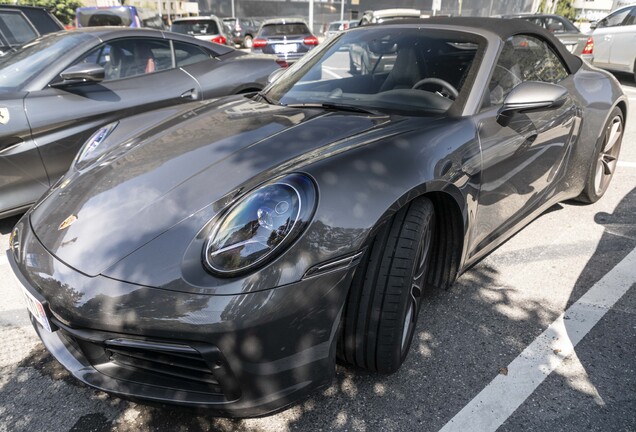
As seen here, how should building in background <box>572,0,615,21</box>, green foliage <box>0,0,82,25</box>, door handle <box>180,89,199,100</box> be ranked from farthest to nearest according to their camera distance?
building in background <box>572,0,615,21</box>
green foliage <box>0,0,82,25</box>
door handle <box>180,89,199,100</box>

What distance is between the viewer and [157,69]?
4.36 metres

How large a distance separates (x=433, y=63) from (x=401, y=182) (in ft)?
3.83

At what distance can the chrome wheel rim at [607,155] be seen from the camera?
3.71 meters

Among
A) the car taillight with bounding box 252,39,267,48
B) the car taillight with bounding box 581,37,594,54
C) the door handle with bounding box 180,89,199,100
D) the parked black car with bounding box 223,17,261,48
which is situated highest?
the door handle with bounding box 180,89,199,100

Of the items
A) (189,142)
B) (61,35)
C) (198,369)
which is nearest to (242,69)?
(61,35)

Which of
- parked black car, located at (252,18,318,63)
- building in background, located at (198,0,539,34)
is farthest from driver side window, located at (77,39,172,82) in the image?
building in background, located at (198,0,539,34)

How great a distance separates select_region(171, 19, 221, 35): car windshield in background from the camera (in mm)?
12102

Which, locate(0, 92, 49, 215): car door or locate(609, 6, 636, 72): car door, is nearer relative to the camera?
locate(0, 92, 49, 215): car door

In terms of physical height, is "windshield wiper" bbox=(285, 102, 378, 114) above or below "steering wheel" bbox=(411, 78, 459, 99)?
below

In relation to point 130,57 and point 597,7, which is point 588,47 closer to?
point 130,57

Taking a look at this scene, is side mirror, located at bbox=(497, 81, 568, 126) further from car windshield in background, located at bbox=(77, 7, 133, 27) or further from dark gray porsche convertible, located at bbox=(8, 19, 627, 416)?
car windshield in background, located at bbox=(77, 7, 133, 27)

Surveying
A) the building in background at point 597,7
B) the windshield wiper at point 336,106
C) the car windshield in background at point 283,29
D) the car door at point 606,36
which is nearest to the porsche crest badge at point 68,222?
the windshield wiper at point 336,106

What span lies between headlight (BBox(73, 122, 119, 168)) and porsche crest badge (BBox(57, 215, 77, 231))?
1.89ft

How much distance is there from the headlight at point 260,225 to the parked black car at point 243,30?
24.3 m
